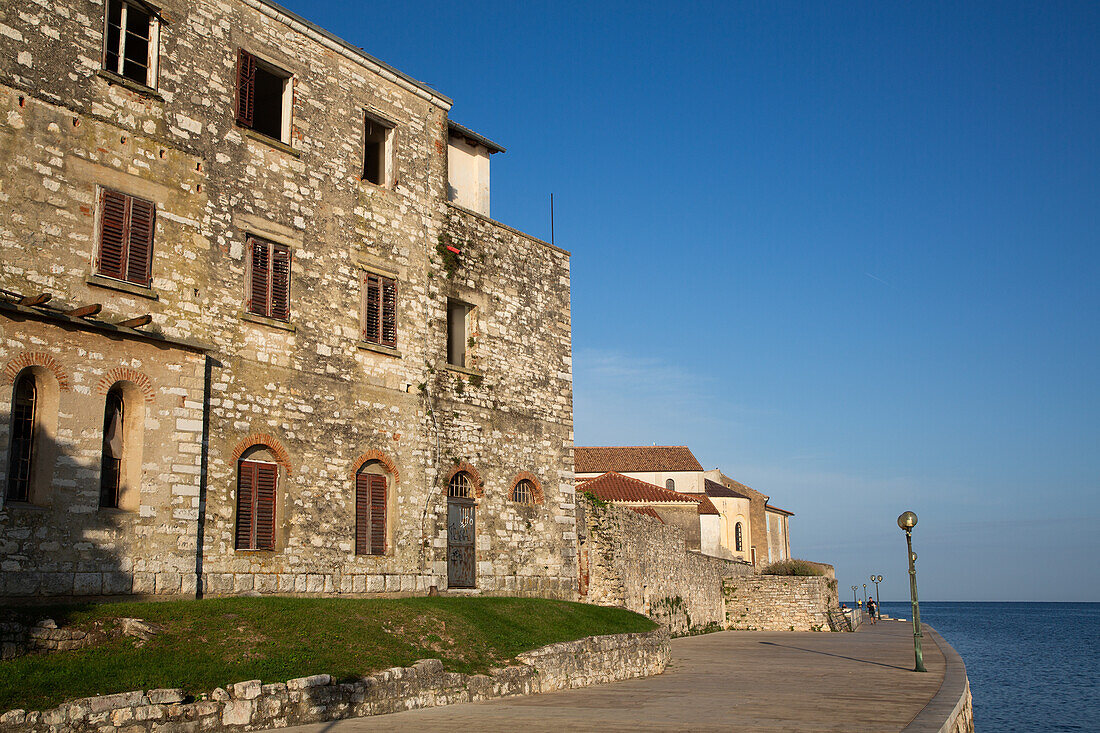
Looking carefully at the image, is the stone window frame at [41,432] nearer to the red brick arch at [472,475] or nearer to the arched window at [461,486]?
the red brick arch at [472,475]

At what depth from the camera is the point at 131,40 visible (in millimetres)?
15695

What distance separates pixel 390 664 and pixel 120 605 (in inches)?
152

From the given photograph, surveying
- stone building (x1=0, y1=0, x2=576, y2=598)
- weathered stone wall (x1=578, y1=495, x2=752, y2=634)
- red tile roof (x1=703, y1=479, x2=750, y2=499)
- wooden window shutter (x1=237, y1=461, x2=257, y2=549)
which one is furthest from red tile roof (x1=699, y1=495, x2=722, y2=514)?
wooden window shutter (x1=237, y1=461, x2=257, y2=549)

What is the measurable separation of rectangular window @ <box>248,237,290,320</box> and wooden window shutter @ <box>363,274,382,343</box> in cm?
196

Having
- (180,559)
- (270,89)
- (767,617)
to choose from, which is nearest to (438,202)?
(270,89)

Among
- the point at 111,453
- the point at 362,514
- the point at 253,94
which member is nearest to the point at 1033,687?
the point at 362,514

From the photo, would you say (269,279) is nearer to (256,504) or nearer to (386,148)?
(256,504)

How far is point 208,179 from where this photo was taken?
52.9 ft

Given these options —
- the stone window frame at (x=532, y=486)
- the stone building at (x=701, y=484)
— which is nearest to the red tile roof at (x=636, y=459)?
the stone building at (x=701, y=484)

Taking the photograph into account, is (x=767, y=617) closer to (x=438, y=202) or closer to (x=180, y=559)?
(x=438, y=202)

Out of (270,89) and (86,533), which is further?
(270,89)

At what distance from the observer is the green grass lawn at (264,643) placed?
9719 millimetres

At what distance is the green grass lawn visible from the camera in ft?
31.9

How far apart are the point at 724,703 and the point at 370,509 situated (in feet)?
27.1
